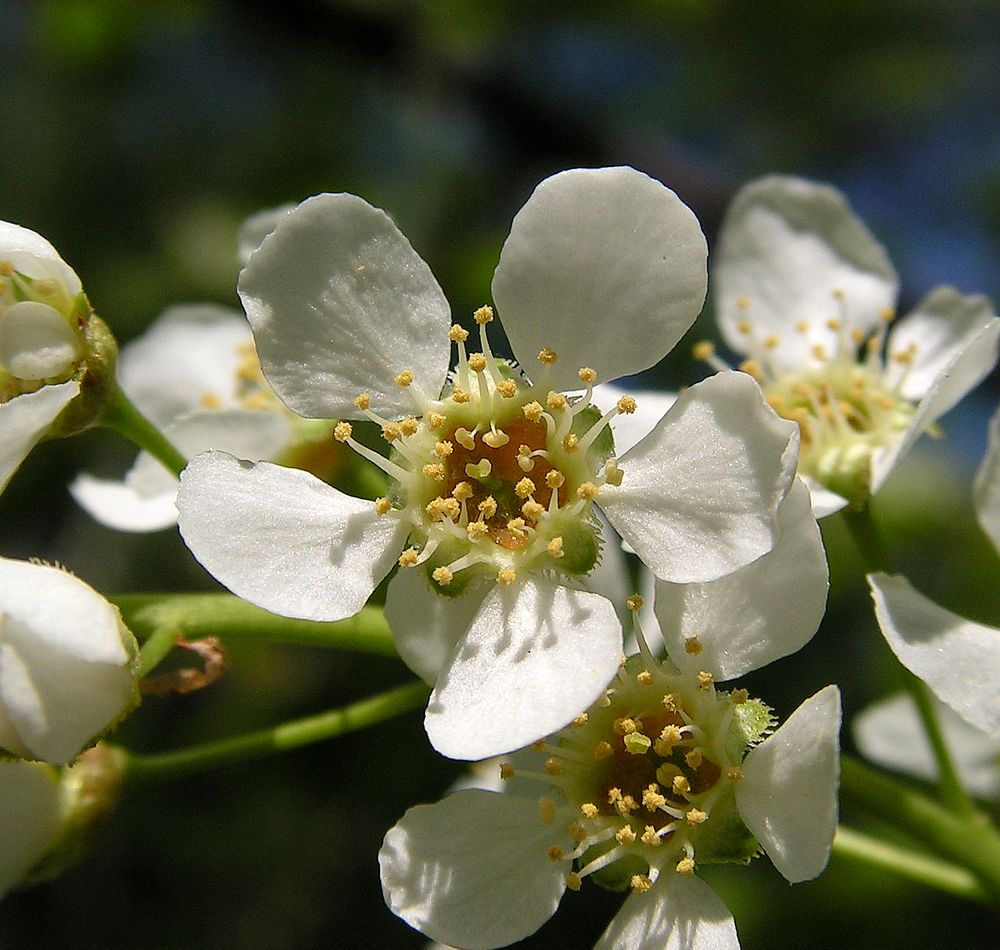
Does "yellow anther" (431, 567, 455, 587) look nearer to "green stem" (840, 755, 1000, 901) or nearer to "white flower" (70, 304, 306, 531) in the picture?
"white flower" (70, 304, 306, 531)

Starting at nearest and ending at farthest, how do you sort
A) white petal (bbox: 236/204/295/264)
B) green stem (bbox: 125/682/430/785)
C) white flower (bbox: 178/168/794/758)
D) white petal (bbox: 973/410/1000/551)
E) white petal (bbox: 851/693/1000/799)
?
1. white flower (bbox: 178/168/794/758)
2. green stem (bbox: 125/682/430/785)
3. white petal (bbox: 973/410/1000/551)
4. white petal (bbox: 236/204/295/264)
5. white petal (bbox: 851/693/1000/799)

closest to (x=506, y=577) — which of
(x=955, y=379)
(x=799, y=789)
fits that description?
(x=799, y=789)

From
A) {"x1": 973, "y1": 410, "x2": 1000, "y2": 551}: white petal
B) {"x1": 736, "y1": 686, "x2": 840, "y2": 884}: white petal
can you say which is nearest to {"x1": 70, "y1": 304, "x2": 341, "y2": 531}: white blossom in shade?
{"x1": 736, "y1": 686, "x2": 840, "y2": 884}: white petal

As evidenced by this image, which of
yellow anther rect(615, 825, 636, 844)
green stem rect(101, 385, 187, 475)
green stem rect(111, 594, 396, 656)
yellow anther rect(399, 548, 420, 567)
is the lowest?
yellow anther rect(615, 825, 636, 844)

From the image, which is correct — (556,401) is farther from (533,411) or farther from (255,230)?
(255,230)

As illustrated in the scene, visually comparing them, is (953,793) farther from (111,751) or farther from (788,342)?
(111,751)

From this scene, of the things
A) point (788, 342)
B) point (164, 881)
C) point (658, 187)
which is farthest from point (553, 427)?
point (164, 881)
